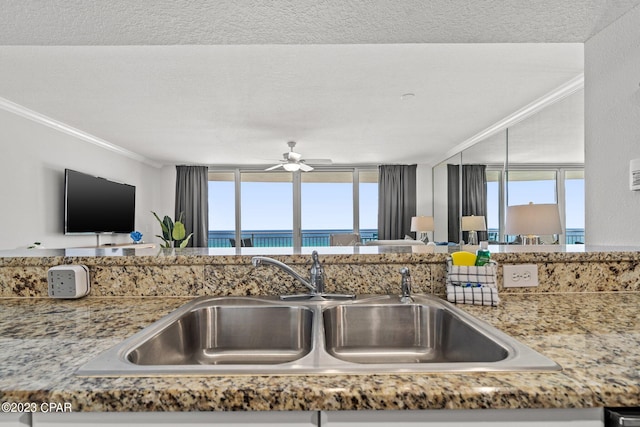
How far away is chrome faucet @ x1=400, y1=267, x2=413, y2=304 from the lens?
1.14m

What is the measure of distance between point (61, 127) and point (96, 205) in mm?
1145

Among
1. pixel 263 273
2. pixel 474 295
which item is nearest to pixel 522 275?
pixel 474 295

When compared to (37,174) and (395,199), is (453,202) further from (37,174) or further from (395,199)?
(37,174)

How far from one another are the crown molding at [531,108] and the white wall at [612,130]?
1.44m

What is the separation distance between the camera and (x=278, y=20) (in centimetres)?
189

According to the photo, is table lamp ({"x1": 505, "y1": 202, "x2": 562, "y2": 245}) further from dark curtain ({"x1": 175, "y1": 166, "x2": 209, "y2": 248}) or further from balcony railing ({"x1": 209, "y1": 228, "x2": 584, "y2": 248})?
dark curtain ({"x1": 175, "y1": 166, "x2": 209, "y2": 248})

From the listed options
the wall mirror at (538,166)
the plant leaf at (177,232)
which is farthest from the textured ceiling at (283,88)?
the plant leaf at (177,232)

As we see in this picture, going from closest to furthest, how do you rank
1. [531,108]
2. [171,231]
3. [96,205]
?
1. [531,108]
2. [96,205]
3. [171,231]

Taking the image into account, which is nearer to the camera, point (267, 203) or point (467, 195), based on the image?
point (467, 195)

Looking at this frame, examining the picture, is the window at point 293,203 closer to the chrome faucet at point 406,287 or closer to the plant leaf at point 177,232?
the plant leaf at point 177,232

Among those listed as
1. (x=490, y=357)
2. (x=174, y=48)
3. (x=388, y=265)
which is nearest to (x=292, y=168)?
(x=174, y=48)

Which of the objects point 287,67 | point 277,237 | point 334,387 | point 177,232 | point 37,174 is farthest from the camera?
point 277,237

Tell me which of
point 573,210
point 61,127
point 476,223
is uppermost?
point 61,127

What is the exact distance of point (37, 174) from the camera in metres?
Answer: 4.24
